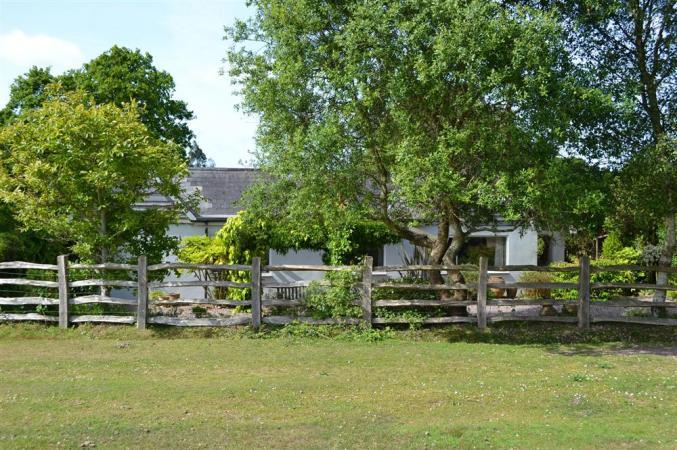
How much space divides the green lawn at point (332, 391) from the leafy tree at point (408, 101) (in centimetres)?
299

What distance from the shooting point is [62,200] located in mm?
16047

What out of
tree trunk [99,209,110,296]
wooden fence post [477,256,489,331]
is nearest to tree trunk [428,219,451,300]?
wooden fence post [477,256,489,331]

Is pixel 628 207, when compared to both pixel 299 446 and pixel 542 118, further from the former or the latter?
pixel 299 446

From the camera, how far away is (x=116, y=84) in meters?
31.5

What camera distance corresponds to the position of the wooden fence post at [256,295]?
1585cm

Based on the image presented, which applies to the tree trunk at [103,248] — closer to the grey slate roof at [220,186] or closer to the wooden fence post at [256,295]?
the wooden fence post at [256,295]

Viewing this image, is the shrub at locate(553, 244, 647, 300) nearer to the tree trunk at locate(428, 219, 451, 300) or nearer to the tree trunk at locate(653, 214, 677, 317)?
the tree trunk at locate(653, 214, 677, 317)

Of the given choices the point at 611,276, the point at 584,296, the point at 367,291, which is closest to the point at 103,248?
the point at 367,291

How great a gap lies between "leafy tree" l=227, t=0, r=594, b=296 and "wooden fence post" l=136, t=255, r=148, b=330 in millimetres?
3633

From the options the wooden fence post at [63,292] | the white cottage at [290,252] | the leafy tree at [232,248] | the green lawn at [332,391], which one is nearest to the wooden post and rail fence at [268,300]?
the wooden fence post at [63,292]

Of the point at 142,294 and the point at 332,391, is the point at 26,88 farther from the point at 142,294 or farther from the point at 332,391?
the point at 332,391

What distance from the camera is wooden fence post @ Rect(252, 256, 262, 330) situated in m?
15.9

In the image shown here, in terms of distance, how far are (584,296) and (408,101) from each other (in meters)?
6.18

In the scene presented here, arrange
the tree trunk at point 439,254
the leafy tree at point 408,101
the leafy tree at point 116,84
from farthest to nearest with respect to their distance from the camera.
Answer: the leafy tree at point 116,84, the tree trunk at point 439,254, the leafy tree at point 408,101
